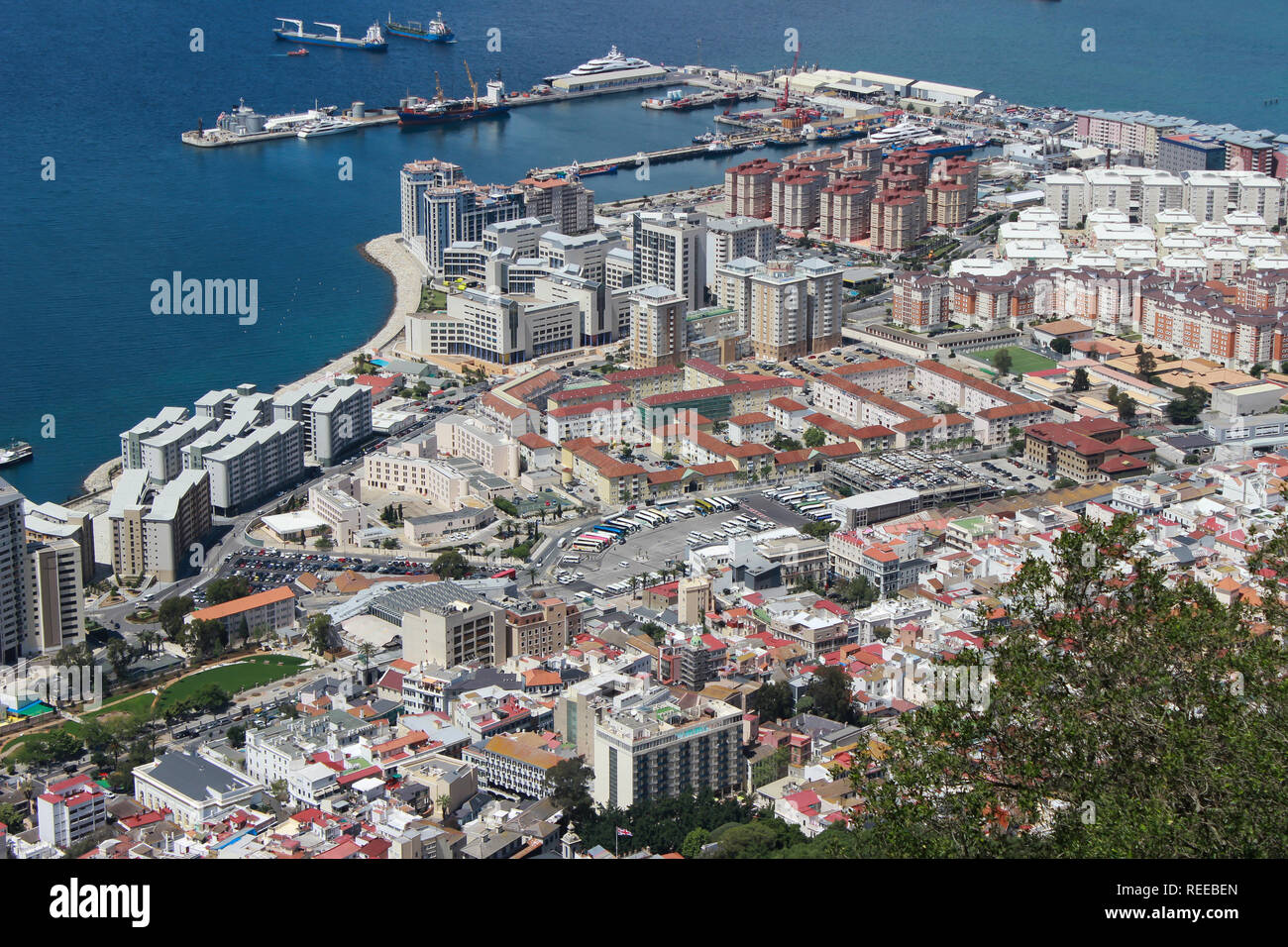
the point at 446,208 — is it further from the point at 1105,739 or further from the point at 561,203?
the point at 1105,739

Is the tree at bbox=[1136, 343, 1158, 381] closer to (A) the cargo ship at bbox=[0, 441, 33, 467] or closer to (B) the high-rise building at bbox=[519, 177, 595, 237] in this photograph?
(B) the high-rise building at bbox=[519, 177, 595, 237]

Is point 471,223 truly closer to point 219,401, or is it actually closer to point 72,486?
point 219,401

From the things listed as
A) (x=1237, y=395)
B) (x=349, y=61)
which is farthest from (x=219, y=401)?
(x=349, y=61)

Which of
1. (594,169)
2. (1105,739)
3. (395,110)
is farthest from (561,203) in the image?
(1105,739)

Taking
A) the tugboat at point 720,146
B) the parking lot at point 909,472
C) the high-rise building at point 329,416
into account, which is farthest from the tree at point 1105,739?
the tugboat at point 720,146

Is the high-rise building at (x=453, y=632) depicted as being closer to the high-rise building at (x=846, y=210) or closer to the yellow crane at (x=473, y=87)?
the high-rise building at (x=846, y=210)
